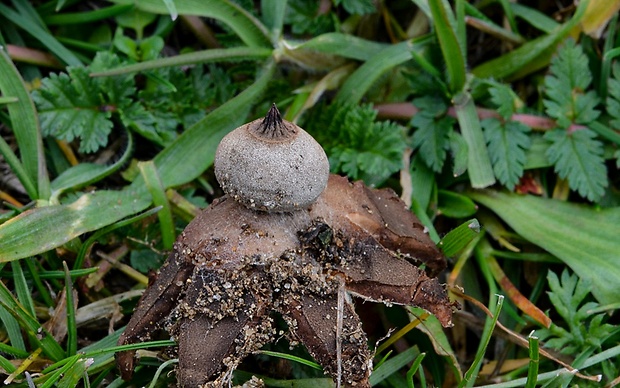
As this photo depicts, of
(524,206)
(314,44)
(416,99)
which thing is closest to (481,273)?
(524,206)

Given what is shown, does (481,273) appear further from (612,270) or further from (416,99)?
(416,99)

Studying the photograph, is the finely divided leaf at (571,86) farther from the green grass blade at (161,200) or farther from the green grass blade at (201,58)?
the green grass blade at (161,200)

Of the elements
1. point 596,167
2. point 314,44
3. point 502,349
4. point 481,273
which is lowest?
point 502,349

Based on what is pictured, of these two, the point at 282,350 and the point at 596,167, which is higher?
the point at 596,167

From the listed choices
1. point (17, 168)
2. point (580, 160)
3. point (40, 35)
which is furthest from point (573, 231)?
point (40, 35)

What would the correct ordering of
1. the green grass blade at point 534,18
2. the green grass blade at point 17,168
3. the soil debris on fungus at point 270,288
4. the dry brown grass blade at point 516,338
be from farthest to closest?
the green grass blade at point 534,18 < the green grass blade at point 17,168 < the dry brown grass blade at point 516,338 < the soil debris on fungus at point 270,288

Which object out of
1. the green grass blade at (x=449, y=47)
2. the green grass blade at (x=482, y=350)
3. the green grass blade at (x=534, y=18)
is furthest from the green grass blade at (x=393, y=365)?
the green grass blade at (x=534, y=18)

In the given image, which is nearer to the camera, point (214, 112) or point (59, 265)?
point (59, 265)
